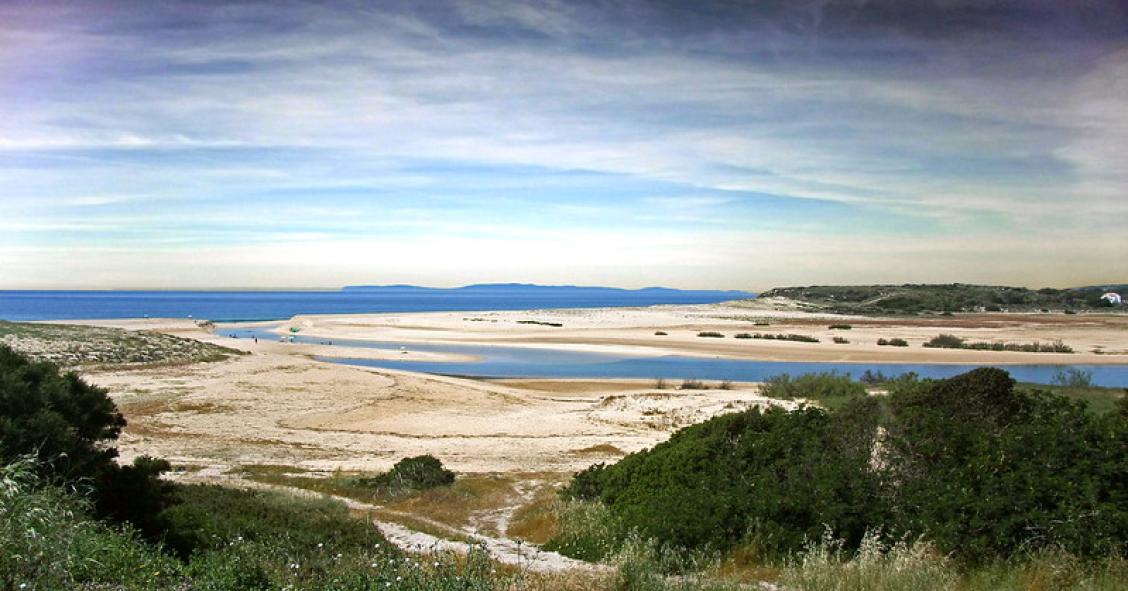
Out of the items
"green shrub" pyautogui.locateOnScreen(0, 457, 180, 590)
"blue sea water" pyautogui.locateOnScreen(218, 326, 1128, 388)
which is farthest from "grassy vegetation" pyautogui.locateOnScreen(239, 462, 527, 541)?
"blue sea water" pyautogui.locateOnScreen(218, 326, 1128, 388)

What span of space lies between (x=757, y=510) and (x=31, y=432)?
9195mm

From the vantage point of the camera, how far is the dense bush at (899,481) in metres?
8.19

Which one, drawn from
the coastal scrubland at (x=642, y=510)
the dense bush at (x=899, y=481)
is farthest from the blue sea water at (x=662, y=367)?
the dense bush at (x=899, y=481)

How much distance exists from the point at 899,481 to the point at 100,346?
4232 centimetres

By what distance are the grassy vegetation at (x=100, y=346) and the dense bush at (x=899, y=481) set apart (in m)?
35.0

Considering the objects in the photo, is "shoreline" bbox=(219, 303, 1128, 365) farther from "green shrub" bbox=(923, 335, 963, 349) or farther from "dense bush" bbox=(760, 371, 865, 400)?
"dense bush" bbox=(760, 371, 865, 400)

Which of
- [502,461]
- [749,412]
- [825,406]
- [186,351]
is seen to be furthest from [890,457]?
[186,351]

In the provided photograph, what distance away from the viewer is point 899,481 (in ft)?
32.6

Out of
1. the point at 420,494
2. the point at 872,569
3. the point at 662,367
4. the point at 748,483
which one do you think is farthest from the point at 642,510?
the point at 662,367

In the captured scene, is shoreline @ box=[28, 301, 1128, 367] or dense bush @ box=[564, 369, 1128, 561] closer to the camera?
dense bush @ box=[564, 369, 1128, 561]

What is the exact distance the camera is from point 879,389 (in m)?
29.9

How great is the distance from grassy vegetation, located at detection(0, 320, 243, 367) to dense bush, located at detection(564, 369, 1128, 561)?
115ft

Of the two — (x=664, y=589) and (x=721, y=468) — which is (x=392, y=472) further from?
(x=664, y=589)

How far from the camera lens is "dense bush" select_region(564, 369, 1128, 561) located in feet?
26.9
